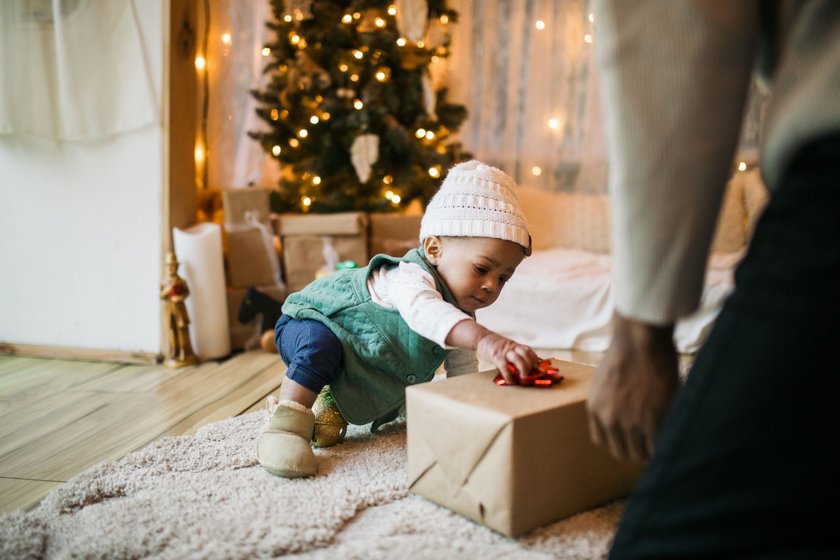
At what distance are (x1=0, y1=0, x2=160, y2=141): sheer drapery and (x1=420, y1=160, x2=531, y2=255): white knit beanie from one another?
1.32 m

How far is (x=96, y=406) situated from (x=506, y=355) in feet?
4.15

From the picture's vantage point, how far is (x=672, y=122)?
1.85 feet

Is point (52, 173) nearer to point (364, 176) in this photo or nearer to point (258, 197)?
point (258, 197)

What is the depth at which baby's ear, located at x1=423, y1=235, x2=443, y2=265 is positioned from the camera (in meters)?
1.46

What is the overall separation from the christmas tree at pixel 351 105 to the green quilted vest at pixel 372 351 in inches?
56.2

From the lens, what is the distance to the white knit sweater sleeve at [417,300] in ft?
4.04

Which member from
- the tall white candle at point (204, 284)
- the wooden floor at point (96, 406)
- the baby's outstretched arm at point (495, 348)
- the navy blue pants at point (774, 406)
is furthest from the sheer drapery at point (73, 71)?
the navy blue pants at point (774, 406)

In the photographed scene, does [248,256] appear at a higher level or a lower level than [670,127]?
lower

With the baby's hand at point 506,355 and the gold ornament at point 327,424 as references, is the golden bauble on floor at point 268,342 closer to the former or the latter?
the gold ornament at point 327,424

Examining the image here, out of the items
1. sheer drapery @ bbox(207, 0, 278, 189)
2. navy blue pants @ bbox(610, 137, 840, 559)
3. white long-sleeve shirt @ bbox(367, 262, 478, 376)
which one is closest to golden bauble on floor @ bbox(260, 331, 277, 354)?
sheer drapery @ bbox(207, 0, 278, 189)

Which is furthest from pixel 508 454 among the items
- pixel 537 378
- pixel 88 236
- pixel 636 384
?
pixel 88 236

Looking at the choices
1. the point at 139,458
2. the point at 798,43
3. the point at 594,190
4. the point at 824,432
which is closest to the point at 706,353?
the point at 824,432

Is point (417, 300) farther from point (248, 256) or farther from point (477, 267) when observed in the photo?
point (248, 256)

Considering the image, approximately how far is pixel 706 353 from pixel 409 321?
2.52 ft
